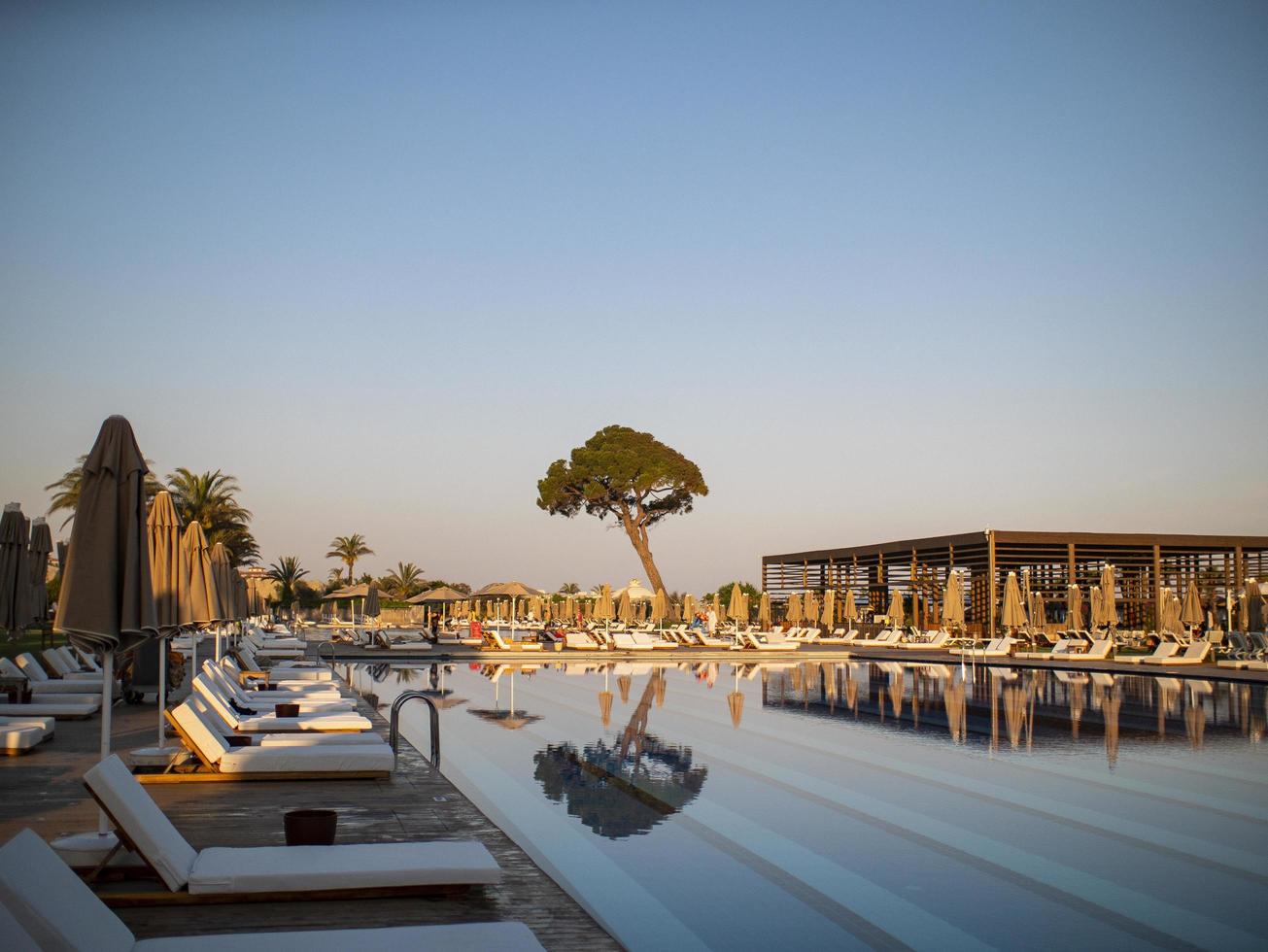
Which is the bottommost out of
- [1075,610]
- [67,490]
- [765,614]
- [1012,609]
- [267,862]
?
[765,614]

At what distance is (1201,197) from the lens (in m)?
23.8

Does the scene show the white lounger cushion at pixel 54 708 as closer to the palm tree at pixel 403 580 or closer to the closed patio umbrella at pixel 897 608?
the closed patio umbrella at pixel 897 608

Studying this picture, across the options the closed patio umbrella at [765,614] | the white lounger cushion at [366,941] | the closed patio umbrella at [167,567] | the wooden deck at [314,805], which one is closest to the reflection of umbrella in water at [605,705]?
the wooden deck at [314,805]

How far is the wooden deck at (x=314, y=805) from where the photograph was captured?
4355mm

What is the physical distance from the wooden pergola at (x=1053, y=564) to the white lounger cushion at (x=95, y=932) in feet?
102

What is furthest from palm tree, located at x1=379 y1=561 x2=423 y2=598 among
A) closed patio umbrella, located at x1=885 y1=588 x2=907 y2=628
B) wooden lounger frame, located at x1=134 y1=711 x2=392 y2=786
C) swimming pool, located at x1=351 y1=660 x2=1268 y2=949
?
wooden lounger frame, located at x1=134 y1=711 x2=392 y2=786

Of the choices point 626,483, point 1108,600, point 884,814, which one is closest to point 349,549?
point 626,483

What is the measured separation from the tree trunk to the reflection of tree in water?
119ft

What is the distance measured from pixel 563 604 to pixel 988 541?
19978 mm

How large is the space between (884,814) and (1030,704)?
30.6ft

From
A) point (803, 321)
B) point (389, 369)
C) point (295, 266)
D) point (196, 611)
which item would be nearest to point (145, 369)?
point (295, 266)

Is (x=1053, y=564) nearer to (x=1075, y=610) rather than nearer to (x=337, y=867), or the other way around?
(x=1075, y=610)

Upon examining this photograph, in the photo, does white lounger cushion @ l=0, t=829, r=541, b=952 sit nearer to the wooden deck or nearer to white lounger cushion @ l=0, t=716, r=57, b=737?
the wooden deck

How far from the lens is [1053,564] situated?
131 feet
